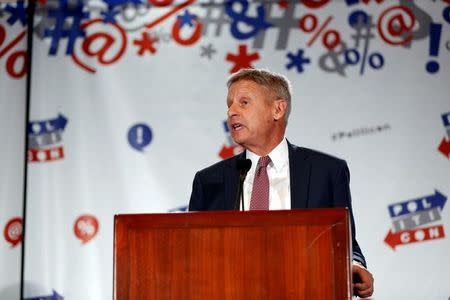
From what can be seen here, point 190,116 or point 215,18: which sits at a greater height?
point 215,18

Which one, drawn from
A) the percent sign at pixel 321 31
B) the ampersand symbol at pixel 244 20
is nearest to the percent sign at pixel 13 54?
the ampersand symbol at pixel 244 20

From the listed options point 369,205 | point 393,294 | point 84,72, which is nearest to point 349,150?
point 369,205

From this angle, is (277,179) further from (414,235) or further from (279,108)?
(414,235)

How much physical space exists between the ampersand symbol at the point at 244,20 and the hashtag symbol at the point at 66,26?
2.36 ft

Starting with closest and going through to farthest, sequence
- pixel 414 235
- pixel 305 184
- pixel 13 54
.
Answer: pixel 305 184
pixel 414 235
pixel 13 54

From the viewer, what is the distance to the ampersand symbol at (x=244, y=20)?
3.52 meters

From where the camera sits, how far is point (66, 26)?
11.8 feet

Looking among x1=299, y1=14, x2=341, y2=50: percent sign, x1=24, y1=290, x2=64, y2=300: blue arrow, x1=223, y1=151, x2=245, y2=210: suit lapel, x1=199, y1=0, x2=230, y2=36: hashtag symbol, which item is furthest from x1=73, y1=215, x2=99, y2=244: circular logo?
x1=223, y1=151, x2=245, y2=210: suit lapel

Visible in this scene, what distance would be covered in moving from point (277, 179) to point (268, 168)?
0.17 feet

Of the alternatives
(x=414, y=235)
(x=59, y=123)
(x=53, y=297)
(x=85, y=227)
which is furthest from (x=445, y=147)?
(x=53, y=297)

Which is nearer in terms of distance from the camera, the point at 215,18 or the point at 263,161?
the point at 263,161

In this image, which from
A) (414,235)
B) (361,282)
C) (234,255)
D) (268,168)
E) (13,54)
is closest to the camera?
(234,255)

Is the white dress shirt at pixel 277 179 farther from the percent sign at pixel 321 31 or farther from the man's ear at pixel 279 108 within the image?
the percent sign at pixel 321 31

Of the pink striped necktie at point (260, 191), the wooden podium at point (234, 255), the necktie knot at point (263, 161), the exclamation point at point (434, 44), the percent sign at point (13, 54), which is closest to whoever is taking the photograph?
the wooden podium at point (234, 255)
